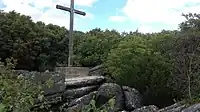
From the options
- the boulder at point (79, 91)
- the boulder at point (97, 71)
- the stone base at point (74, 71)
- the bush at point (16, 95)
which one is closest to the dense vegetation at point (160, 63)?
the boulder at point (79, 91)

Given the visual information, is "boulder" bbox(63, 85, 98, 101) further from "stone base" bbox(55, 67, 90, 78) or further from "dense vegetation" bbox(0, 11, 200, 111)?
"stone base" bbox(55, 67, 90, 78)

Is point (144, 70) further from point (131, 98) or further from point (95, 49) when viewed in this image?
point (95, 49)

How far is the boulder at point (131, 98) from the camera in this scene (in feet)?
39.1

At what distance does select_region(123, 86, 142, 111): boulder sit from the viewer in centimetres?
1192

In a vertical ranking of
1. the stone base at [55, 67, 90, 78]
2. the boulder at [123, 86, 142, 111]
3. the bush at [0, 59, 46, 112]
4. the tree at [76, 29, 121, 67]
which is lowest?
the boulder at [123, 86, 142, 111]

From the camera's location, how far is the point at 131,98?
1212cm

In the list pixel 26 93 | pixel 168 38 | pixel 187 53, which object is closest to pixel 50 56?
pixel 168 38

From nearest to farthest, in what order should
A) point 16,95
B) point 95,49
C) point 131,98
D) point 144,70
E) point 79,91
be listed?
1. point 16,95
2. point 131,98
3. point 79,91
4. point 144,70
5. point 95,49

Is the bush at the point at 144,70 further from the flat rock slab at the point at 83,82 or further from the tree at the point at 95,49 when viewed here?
the tree at the point at 95,49

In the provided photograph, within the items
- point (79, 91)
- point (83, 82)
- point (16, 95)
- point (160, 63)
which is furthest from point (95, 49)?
point (16, 95)

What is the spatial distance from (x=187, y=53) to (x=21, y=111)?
10.3m

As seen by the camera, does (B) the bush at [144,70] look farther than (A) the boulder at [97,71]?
No

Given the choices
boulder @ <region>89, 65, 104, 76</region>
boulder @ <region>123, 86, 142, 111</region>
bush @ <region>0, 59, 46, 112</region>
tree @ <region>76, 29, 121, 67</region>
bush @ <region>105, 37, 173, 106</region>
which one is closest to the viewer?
bush @ <region>0, 59, 46, 112</region>

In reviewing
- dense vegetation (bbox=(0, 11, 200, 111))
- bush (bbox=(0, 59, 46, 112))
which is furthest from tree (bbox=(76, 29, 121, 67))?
bush (bbox=(0, 59, 46, 112))
